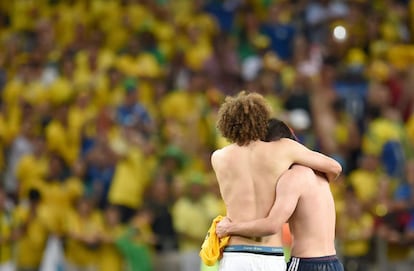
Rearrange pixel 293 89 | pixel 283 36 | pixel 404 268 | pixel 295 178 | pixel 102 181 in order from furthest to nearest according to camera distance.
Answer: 1. pixel 283 36
2. pixel 293 89
3. pixel 102 181
4. pixel 404 268
5. pixel 295 178

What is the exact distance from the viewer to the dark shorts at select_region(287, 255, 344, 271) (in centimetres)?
776

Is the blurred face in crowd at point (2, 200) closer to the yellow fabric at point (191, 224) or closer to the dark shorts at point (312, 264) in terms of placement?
the yellow fabric at point (191, 224)

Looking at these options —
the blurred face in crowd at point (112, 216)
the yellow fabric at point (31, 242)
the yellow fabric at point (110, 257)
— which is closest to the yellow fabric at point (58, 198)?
the yellow fabric at point (31, 242)

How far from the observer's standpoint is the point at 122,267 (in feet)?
42.7

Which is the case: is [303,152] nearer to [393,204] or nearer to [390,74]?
[393,204]

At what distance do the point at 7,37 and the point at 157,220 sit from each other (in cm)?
642

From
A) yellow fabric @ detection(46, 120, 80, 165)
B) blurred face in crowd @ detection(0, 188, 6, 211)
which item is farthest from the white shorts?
yellow fabric @ detection(46, 120, 80, 165)

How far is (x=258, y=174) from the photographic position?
25.3 ft

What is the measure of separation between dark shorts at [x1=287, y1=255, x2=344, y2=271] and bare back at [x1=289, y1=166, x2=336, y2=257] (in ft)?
0.11

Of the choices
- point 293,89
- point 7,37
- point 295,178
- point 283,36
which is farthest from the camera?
point 7,37

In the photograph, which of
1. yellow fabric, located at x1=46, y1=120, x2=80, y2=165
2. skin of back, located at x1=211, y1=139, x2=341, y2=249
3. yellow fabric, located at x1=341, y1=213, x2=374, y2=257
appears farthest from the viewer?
yellow fabric, located at x1=46, y1=120, x2=80, y2=165

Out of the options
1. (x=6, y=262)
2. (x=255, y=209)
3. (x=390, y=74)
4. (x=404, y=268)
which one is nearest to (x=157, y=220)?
(x=6, y=262)

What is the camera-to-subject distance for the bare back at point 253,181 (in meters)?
7.69

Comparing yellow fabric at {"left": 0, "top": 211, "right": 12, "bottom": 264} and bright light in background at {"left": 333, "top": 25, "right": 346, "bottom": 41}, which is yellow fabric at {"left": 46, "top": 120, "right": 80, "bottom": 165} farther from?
bright light in background at {"left": 333, "top": 25, "right": 346, "bottom": 41}
